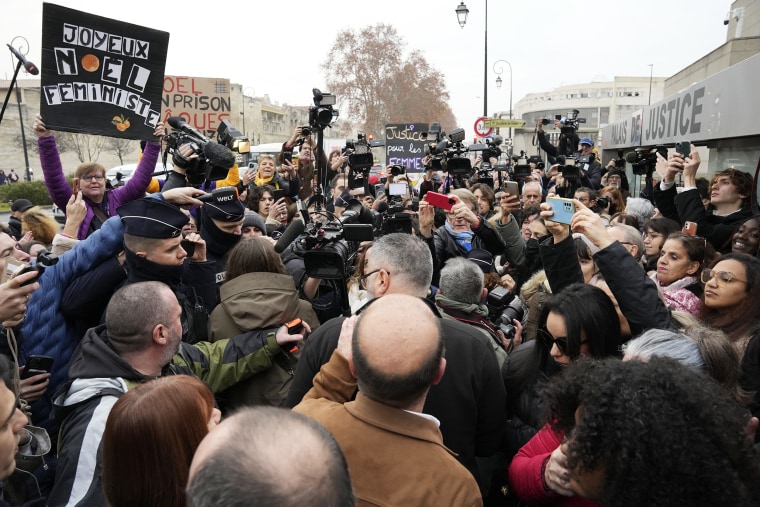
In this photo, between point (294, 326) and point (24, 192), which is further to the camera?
point (24, 192)

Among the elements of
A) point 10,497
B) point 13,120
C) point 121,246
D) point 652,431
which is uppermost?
point 13,120

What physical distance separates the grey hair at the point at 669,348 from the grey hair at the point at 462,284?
94 cm

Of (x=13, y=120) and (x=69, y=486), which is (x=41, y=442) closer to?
(x=69, y=486)

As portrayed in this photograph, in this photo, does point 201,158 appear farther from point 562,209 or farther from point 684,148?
point 684,148

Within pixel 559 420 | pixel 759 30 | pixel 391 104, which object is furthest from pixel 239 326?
pixel 391 104

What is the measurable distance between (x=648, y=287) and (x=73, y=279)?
276 centimetres

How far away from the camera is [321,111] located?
15.4ft

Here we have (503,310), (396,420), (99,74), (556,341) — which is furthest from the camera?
(99,74)

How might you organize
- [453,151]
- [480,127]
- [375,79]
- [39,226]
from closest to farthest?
[39,226], [453,151], [480,127], [375,79]

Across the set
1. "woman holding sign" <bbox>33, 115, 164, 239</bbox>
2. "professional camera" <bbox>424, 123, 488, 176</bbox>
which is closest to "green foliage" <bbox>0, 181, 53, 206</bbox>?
"professional camera" <bbox>424, 123, 488, 176</bbox>

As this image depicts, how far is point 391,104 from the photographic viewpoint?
40.4 m

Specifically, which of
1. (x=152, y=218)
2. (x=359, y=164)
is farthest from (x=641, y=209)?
(x=152, y=218)

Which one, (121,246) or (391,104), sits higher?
(391,104)

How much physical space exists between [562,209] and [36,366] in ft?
8.42
